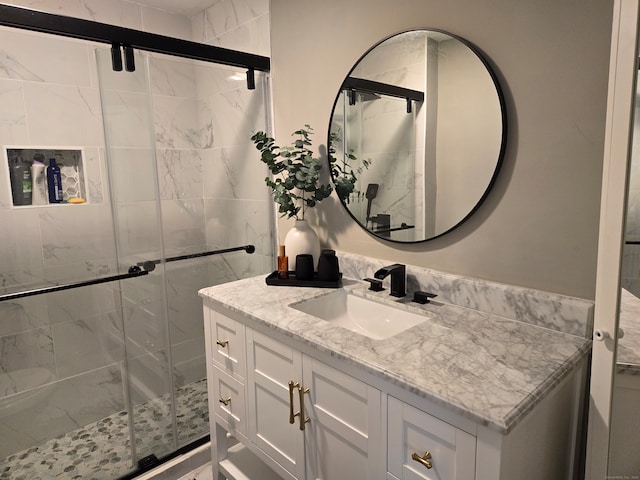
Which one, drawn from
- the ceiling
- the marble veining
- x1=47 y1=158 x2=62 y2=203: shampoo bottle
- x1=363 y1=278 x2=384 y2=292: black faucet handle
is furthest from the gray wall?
x1=47 y1=158 x2=62 y2=203: shampoo bottle

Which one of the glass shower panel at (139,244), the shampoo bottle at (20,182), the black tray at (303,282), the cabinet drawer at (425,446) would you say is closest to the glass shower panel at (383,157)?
the black tray at (303,282)

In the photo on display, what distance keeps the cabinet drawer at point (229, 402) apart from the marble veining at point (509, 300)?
0.73 m

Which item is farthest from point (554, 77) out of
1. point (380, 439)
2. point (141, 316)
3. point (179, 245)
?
point (141, 316)

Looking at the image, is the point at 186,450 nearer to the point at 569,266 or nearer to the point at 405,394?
the point at 405,394

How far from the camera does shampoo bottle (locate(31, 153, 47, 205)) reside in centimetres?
189

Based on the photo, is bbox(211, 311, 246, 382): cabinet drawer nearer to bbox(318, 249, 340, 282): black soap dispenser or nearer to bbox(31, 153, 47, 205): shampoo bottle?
bbox(318, 249, 340, 282): black soap dispenser

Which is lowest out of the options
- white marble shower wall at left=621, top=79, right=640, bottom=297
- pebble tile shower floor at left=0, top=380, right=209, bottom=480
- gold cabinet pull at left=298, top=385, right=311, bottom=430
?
pebble tile shower floor at left=0, top=380, right=209, bottom=480

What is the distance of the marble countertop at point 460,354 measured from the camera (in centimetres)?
87

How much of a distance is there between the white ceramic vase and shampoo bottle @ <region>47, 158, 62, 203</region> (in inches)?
45.0

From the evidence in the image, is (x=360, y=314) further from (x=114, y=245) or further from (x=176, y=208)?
(x=114, y=245)

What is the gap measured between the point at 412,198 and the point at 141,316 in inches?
54.8

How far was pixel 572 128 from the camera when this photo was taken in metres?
1.14

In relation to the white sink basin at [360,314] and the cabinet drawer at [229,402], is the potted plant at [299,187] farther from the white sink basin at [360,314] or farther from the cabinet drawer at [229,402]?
the cabinet drawer at [229,402]

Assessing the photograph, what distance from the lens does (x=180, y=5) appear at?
248 centimetres
